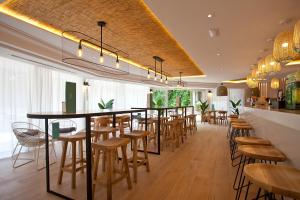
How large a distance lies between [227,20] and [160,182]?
2.61 m

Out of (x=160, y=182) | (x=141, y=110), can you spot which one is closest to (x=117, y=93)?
(x=141, y=110)

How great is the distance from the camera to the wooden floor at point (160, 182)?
2250 millimetres

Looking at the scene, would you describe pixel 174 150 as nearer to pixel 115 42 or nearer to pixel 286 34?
pixel 115 42

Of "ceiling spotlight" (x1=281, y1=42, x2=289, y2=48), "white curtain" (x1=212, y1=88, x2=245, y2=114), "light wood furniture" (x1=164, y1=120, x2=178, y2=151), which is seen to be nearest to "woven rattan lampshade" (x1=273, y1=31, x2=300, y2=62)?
"ceiling spotlight" (x1=281, y1=42, x2=289, y2=48)

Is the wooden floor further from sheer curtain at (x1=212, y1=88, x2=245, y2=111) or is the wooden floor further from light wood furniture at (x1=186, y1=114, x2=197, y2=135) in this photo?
sheer curtain at (x1=212, y1=88, x2=245, y2=111)

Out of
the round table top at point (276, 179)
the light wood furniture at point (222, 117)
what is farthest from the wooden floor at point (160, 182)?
the light wood furniture at point (222, 117)

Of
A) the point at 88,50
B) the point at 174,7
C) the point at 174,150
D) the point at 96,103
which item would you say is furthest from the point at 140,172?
the point at 96,103

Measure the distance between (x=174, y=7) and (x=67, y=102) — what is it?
1862mm

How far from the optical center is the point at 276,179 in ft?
3.70

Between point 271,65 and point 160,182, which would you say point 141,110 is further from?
point 271,65

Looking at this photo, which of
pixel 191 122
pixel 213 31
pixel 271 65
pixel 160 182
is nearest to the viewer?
pixel 160 182

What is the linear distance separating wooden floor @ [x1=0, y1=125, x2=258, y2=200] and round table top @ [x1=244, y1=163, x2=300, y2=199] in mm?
1124

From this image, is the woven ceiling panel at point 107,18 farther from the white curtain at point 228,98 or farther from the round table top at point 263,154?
the white curtain at point 228,98

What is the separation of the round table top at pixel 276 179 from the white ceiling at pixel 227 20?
1888mm
